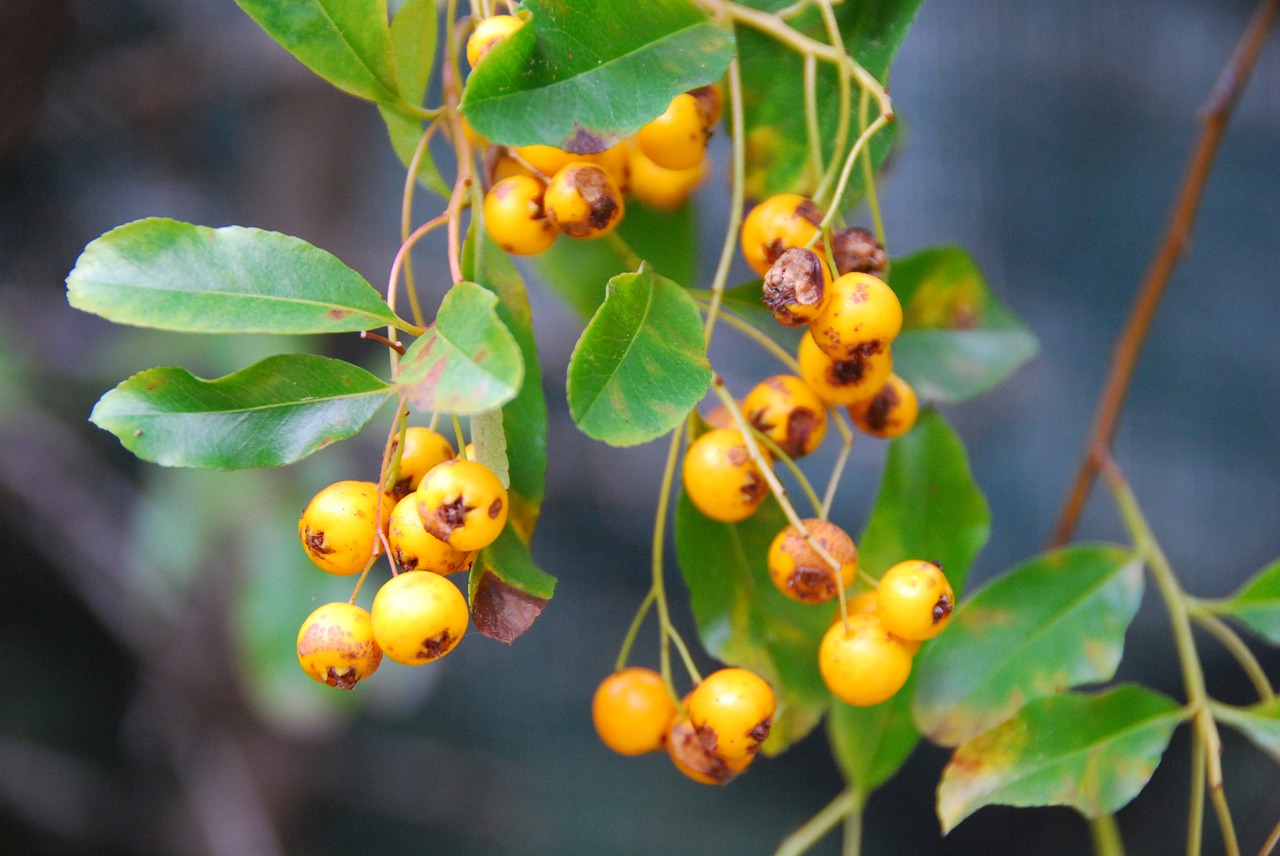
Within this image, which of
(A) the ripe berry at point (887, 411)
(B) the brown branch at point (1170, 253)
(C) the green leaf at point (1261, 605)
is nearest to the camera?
(A) the ripe berry at point (887, 411)

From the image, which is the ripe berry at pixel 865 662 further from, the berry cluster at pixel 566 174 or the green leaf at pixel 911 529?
the berry cluster at pixel 566 174

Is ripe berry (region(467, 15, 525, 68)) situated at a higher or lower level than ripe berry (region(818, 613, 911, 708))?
higher

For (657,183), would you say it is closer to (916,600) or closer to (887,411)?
(887,411)

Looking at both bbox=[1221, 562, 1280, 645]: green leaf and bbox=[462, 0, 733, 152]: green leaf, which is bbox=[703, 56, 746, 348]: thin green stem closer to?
bbox=[462, 0, 733, 152]: green leaf

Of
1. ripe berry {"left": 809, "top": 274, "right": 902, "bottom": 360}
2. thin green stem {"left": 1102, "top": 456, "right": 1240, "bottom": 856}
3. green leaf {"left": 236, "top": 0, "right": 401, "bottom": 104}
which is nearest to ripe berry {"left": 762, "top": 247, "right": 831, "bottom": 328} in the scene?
ripe berry {"left": 809, "top": 274, "right": 902, "bottom": 360}

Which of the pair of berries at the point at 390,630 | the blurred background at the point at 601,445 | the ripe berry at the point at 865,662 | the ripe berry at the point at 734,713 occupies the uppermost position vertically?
the pair of berries at the point at 390,630

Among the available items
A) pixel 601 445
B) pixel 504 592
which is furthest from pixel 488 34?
pixel 601 445

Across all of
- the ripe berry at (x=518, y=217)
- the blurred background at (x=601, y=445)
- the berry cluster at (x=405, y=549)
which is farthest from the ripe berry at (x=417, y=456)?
the blurred background at (x=601, y=445)

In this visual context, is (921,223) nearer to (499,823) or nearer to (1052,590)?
(1052,590)
